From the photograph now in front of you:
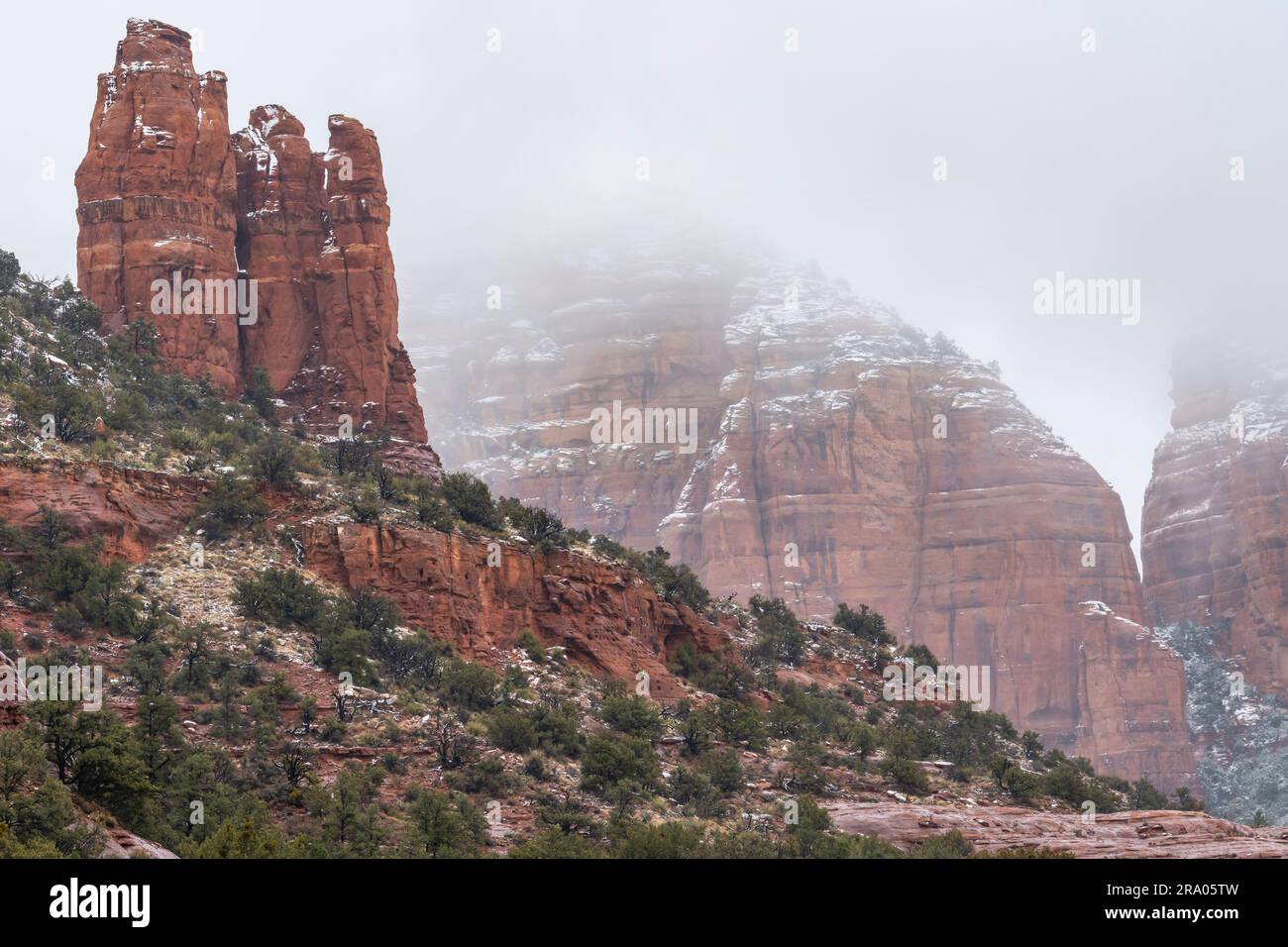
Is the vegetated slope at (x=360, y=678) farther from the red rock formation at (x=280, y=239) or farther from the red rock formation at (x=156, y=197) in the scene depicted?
the red rock formation at (x=280, y=239)

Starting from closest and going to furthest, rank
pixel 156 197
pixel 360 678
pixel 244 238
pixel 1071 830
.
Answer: pixel 1071 830, pixel 360 678, pixel 156 197, pixel 244 238

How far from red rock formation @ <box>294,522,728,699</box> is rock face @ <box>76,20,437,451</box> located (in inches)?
557

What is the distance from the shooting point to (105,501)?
193ft

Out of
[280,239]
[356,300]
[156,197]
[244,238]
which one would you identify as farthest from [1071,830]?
[156,197]

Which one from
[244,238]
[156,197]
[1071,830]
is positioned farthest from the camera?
[244,238]

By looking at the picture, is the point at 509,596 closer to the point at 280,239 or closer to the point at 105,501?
the point at 105,501

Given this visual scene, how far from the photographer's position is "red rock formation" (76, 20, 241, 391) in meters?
74.7

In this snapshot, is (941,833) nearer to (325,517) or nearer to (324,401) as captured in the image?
(325,517)

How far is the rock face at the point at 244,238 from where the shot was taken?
246 ft

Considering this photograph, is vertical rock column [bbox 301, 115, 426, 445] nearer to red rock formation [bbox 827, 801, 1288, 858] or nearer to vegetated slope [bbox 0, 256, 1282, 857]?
vegetated slope [bbox 0, 256, 1282, 857]

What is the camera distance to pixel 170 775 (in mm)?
45000

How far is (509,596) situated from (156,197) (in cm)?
2445

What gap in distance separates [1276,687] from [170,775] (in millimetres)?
161859

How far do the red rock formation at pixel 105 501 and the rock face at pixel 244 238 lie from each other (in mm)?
14495
